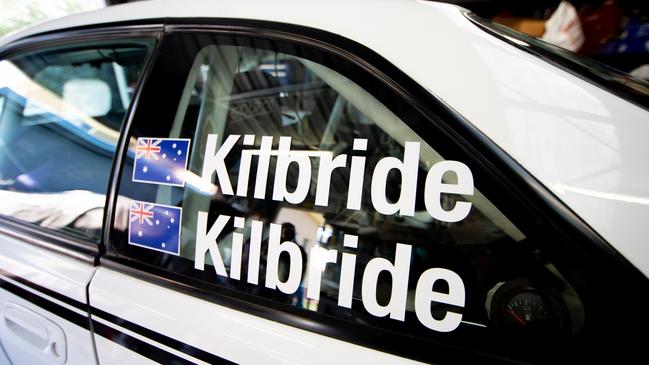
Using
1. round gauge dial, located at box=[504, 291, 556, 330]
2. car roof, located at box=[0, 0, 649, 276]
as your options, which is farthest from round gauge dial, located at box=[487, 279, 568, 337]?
car roof, located at box=[0, 0, 649, 276]

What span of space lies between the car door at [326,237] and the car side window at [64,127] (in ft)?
0.53

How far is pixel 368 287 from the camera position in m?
0.61

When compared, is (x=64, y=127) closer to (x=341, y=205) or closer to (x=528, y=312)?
(x=341, y=205)

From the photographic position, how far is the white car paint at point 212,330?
1.98 ft

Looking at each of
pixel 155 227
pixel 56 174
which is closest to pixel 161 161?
pixel 155 227

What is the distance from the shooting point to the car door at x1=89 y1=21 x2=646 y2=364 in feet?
1.71

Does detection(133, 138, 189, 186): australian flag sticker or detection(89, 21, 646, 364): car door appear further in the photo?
detection(133, 138, 189, 186): australian flag sticker

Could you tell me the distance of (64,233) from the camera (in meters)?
0.96

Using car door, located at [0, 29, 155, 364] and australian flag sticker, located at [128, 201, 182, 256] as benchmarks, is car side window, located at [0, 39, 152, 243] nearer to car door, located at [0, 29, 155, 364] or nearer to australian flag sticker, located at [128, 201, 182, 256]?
car door, located at [0, 29, 155, 364]

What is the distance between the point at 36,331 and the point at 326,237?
2.79 ft

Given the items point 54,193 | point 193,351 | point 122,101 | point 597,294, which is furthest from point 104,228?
point 597,294

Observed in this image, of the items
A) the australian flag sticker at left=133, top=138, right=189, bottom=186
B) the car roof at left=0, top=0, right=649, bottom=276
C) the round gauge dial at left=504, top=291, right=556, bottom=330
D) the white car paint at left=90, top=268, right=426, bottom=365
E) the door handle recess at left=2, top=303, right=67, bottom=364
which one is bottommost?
the door handle recess at left=2, top=303, right=67, bottom=364

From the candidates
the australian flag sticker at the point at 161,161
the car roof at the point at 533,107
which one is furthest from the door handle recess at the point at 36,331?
the car roof at the point at 533,107

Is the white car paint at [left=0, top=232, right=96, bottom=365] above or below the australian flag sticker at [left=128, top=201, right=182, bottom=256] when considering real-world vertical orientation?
below
